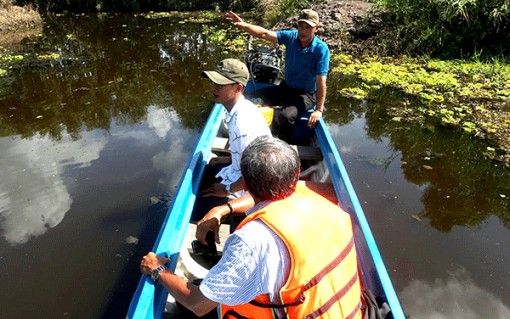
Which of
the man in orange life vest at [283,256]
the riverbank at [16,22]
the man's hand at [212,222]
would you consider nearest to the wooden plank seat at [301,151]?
the man's hand at [212,222]

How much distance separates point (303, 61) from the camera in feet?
14.9

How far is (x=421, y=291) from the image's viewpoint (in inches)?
139

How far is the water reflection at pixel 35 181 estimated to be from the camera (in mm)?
4105

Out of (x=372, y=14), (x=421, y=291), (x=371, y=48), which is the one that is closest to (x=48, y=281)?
(x=421, y=291)

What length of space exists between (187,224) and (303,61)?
9.10ft

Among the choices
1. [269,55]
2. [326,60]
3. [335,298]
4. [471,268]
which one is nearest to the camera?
[335,298]

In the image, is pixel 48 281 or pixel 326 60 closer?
pixel 48 281

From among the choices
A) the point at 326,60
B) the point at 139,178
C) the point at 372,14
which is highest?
the point at 326,60

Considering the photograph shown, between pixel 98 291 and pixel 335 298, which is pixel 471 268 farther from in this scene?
pixel 98 291

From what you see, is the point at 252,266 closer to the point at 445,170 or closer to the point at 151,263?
the point at 151,263

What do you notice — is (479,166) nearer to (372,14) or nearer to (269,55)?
(269,55)

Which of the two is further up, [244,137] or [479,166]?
[244,137]

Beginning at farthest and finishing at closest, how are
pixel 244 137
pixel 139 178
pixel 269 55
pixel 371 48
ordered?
pixel 371 48 < pixel 269 55 < pixel 139 178 < pixel 244 137

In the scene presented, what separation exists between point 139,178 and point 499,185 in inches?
204
